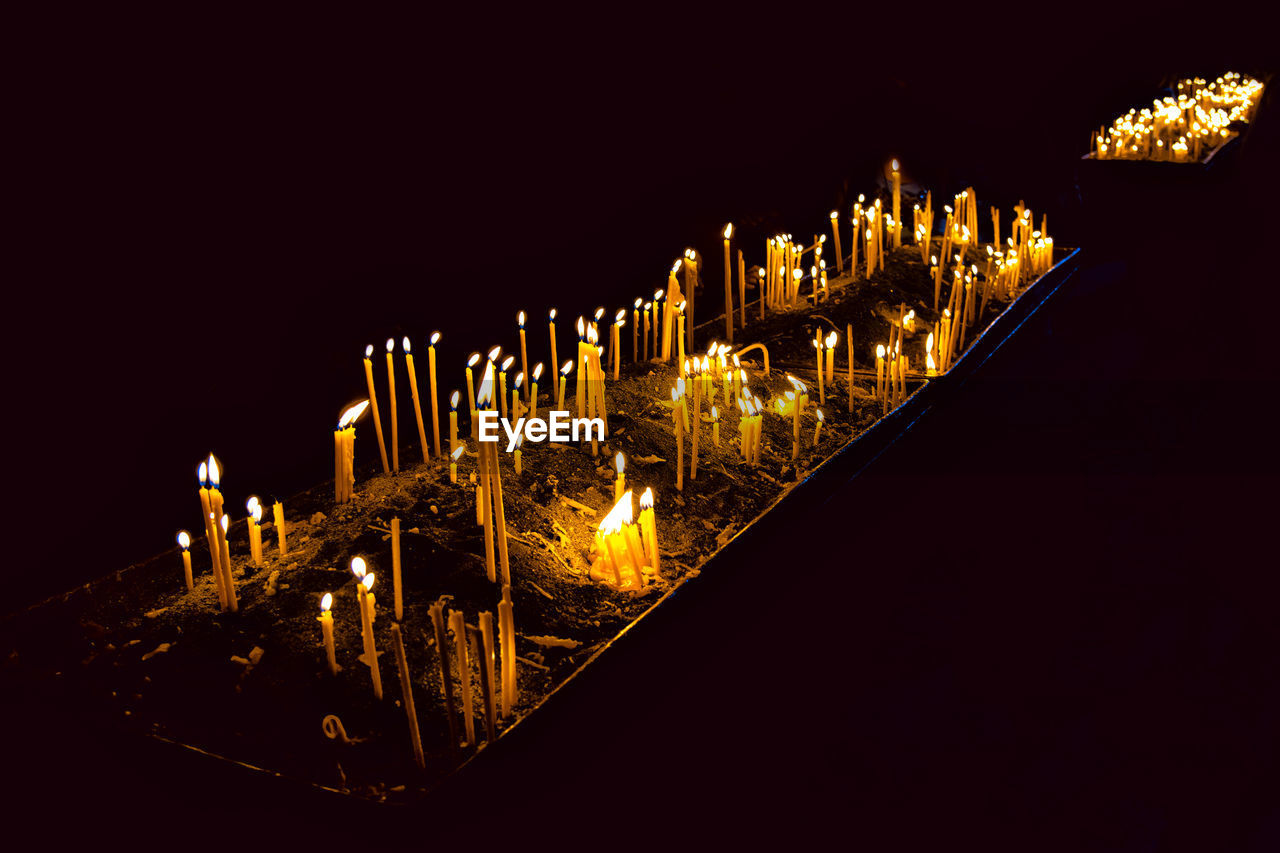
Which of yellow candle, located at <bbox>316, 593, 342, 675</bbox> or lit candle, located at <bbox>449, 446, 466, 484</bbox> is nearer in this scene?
yellow candle, located at <bbox>316, 593, 342, 675</bbox>

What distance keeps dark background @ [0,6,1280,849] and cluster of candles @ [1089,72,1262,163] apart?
3105 millimetres

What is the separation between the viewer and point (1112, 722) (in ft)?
7.80

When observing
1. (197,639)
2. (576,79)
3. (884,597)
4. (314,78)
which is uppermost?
(576,79)

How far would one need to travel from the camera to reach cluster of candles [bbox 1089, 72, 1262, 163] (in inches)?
286

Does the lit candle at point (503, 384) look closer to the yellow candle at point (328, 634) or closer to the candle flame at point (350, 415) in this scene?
the candle flame at point (350, 415)

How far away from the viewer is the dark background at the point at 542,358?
2.09 m

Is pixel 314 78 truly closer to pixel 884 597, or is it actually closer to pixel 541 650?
pixel 541 650

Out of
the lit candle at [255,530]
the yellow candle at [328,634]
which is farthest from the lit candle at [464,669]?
the lit candle at [255,530]

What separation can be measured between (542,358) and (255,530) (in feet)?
5.52

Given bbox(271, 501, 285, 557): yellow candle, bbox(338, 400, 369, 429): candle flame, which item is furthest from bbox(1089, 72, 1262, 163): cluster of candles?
bbox(271, 501, 285, 557): yellow candle

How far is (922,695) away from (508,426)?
1316 millimetres

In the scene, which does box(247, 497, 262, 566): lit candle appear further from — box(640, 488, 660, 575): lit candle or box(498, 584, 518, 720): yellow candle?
box(640, 488, 660, 575): lit candle

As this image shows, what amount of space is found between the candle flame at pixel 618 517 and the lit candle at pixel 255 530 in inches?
30.3

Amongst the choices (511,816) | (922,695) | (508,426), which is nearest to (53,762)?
(511,816)
